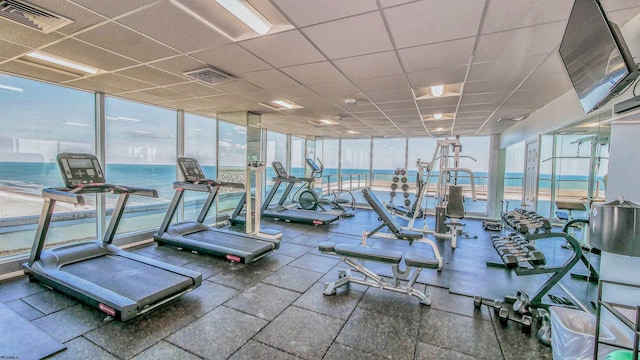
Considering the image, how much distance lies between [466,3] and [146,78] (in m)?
3.72

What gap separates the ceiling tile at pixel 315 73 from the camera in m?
2.87

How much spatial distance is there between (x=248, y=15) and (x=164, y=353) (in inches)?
105

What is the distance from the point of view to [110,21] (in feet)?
6.59

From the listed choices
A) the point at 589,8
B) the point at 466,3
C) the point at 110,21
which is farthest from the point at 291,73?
the point at 589,8

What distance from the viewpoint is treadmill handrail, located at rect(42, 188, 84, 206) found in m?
2.57

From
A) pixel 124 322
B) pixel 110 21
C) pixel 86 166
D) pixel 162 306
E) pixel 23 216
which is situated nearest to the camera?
pixel 110 21

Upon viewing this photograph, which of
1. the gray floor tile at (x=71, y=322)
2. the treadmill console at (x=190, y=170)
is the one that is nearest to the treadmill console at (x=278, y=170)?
the treadmill console at (x=190, y=170)

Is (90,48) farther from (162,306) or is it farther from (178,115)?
(178,115)

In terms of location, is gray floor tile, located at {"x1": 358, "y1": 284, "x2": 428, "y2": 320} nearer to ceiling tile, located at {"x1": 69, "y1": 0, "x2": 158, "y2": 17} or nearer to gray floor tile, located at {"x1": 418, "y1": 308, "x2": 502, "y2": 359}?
gray floor tile, located at {"x1": 418, "y1": 308, "x2": 502, "y2": 359}

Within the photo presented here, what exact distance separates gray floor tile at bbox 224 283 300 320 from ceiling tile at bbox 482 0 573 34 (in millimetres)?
3083

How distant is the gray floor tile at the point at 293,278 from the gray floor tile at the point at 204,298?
0.52 m

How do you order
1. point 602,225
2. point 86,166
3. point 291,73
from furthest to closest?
point 86,166 → point 291,73 → point 602,225

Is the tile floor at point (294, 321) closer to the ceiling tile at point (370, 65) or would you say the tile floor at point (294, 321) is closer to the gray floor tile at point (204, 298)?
the gray floor tile at point (204, 298)

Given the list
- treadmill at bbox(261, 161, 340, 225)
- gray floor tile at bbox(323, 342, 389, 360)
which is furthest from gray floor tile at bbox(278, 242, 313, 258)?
gray floor tile at bbox(323, 342, 389, 360)
